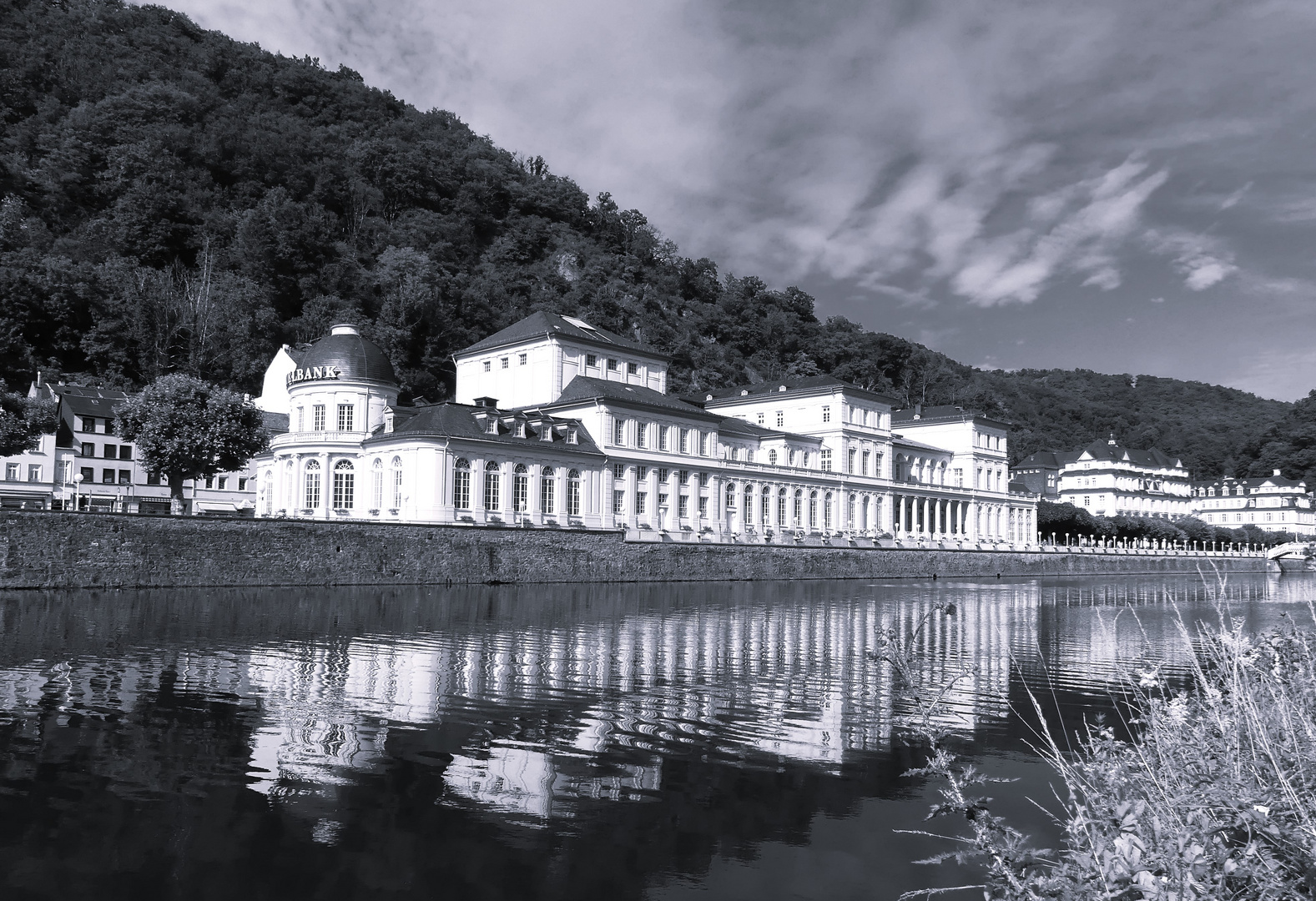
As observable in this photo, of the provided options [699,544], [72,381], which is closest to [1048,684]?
[699,544]

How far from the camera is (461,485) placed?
52469 millimetres

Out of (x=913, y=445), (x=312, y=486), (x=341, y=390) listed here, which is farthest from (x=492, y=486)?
(x=913, y=445)

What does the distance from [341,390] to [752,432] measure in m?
32.2

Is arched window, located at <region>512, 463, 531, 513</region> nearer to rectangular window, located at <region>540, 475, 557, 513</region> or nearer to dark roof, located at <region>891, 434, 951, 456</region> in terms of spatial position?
rectangular window, located at <region>540, 475, 557, 513</region>

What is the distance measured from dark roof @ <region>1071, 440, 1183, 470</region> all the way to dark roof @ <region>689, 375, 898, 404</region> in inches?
2640

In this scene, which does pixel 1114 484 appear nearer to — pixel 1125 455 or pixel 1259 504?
pixel 1125 455

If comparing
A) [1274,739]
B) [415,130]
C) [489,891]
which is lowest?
[489,891]

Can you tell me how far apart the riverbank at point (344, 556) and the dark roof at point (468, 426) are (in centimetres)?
653

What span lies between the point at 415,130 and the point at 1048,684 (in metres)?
113

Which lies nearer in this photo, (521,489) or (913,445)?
(521,489)

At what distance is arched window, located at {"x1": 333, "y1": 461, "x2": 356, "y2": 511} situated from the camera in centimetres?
5484

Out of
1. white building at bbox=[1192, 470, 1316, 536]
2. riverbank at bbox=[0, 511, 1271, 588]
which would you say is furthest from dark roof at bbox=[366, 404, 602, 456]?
white building at bbox=[1192, 470, 1316, 536]

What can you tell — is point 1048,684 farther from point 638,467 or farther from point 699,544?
point 638,467

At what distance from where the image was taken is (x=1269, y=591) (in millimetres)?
50156
